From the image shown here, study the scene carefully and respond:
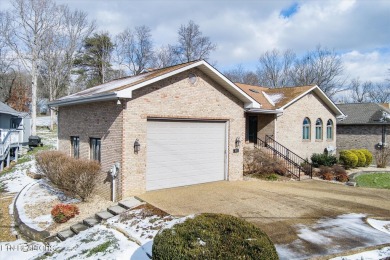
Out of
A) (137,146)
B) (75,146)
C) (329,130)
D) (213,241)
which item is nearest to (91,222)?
(137,146)

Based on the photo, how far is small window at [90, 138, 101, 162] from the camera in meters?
11.4

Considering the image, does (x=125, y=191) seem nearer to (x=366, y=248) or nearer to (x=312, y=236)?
(x=312, y=236)

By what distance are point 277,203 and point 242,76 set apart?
4731cm

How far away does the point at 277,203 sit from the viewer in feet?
31.1

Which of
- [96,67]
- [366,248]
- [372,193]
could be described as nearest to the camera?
[366,248]

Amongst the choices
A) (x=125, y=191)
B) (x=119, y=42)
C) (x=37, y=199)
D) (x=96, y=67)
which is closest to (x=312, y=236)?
(x=125, y=191)

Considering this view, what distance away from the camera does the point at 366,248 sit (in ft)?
19.4

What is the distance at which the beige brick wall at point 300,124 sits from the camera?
1836 centimetres

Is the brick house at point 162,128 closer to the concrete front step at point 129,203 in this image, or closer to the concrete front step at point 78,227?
the concrete front step at point 129,203

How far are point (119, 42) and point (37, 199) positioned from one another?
1540 inches

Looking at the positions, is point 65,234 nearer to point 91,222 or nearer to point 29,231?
point 91,222

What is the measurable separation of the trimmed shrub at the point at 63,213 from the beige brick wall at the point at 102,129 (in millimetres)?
1347

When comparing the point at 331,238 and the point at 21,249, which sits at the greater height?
the point at 331,238

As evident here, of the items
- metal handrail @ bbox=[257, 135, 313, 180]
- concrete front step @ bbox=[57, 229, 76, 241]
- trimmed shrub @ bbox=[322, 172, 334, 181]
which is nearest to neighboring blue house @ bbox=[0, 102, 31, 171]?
concrete front step @ bbox=[57, 229, 76, 241]
